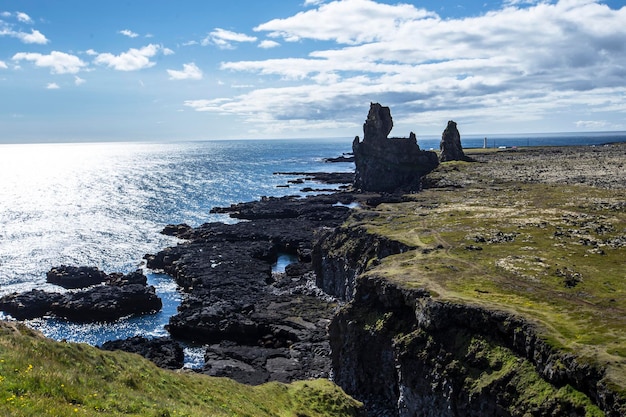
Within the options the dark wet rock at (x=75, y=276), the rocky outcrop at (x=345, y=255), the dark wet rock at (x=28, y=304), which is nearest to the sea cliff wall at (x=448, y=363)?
the rocky outcrop at (x=345, y=255)

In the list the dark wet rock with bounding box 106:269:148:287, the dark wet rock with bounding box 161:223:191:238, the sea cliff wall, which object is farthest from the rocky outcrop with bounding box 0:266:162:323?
the dark wet rock with bounding box 161:223:191:238

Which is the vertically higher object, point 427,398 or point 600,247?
point 600,247

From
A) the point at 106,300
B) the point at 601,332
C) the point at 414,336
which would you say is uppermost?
the point at 601,332

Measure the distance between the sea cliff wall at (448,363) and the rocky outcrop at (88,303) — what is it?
130ft

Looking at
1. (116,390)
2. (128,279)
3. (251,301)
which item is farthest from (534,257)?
(128,279)

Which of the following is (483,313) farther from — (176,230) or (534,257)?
(176,230)

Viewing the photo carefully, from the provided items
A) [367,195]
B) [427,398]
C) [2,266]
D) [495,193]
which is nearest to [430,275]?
[427,398]

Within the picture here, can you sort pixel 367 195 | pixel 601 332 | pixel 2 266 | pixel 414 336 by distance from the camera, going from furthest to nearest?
pixel 367 195
pixel 2 266
pixel 414 336
pixel 601 332

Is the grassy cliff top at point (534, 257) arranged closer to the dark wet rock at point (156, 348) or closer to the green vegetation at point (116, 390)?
the green vegetation at point (116, 390)

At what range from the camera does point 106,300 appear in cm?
8088

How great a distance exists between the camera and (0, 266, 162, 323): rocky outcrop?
258 feet

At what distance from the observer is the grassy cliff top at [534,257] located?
40625mm

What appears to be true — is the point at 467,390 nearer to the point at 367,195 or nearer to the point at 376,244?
the point at 376,244

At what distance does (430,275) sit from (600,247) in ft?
88.3
